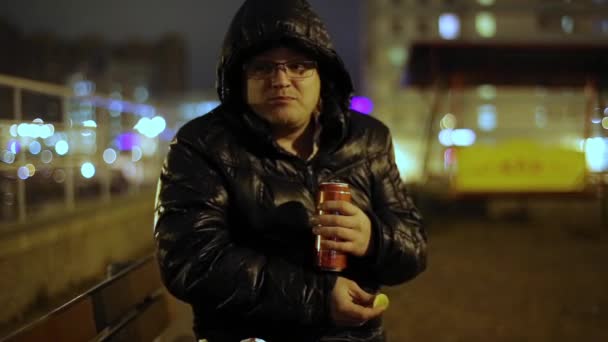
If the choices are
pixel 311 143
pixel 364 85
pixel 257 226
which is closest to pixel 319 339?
pixel 257 226

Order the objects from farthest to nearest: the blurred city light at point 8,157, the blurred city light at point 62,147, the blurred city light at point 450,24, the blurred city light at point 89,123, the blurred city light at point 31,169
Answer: the blurred city light at point 450,24 → the blurred city light at point 89,123 → the blurred city light at point 62,147 → the blurred city light at point 31,169 → the blurred city light at point 8,157

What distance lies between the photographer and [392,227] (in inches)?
73.3

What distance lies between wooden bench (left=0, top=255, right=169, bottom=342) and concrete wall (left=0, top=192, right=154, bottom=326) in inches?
72.6

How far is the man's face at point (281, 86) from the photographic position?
1.91 m

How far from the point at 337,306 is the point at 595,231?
9.75 m

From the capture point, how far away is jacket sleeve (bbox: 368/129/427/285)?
179 centimetres

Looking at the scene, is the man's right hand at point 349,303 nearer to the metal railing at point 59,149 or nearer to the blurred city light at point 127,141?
the metal railing at point 59,149

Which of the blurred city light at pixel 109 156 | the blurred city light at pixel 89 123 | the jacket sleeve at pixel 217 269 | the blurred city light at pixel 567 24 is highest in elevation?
the blurred city light at pixel 567 24

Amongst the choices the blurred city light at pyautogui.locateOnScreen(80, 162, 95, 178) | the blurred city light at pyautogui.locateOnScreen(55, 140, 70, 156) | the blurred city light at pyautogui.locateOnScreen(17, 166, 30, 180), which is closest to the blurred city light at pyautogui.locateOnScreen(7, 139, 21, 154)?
the blurred city light at pyautogui.locateOnScreen(17, 166, 30, 180)

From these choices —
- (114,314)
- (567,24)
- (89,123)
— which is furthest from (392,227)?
(567,24)

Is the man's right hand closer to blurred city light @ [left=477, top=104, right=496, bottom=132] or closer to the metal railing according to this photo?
the metal railing

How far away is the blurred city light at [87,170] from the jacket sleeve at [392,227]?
239 inches

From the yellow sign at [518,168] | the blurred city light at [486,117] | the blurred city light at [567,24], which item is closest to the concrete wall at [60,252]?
the yellow sign at [518,168]

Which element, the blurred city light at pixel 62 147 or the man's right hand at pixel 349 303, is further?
the blurred city light at pixel 62 147
